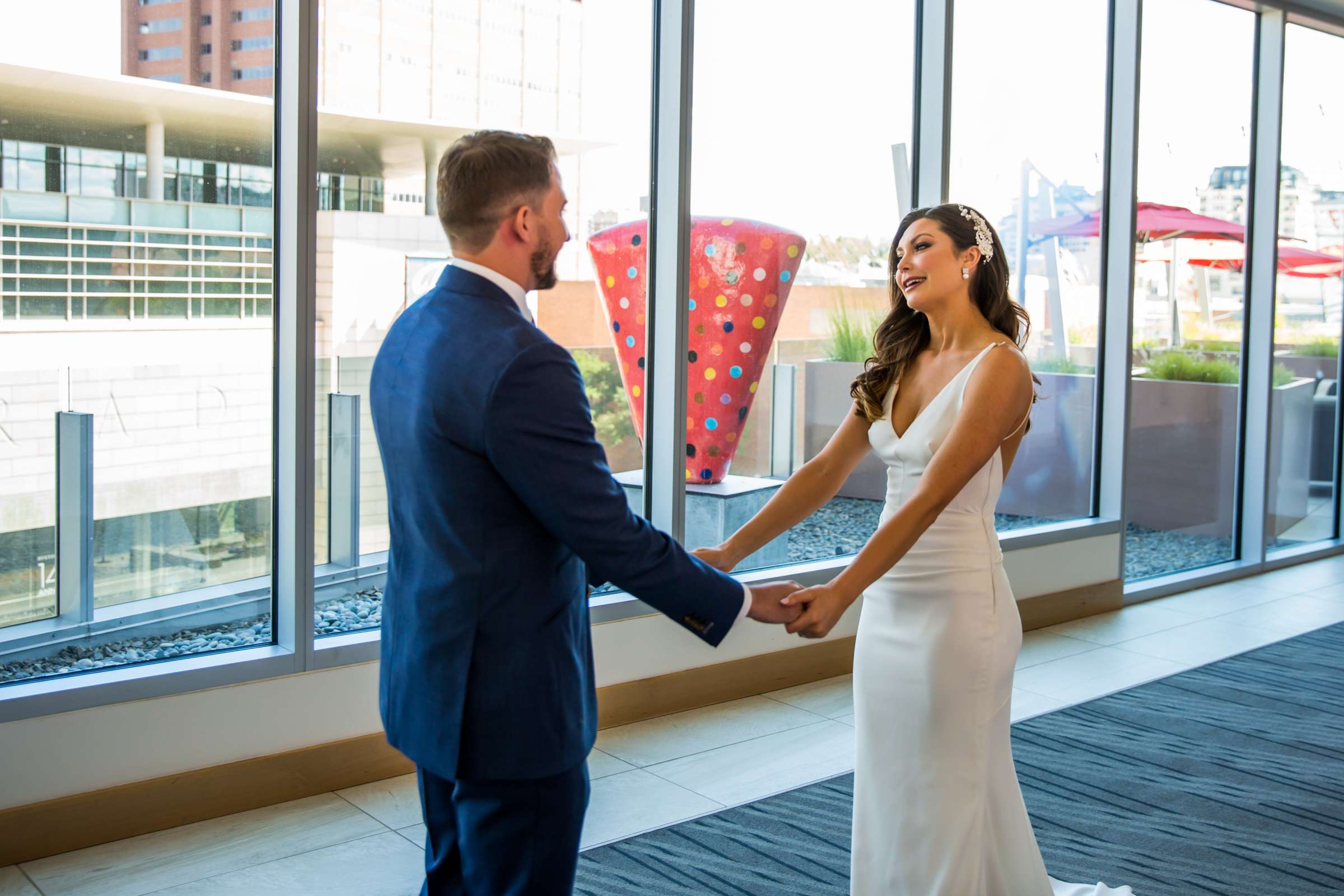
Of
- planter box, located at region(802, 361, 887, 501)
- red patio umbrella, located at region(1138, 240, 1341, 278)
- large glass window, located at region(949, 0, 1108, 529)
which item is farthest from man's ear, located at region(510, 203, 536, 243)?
red patio umbrella, located at region(1138, 240, 1341, 278)

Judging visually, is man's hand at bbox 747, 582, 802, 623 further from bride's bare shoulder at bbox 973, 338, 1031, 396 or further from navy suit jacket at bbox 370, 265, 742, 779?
bride's bare shoulder at bbox 973, 338, 1031, 396

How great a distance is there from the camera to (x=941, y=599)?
229 cm

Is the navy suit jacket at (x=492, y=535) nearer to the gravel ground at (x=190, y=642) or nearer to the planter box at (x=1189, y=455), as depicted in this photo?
the gravel ground at (x=190, y=642)

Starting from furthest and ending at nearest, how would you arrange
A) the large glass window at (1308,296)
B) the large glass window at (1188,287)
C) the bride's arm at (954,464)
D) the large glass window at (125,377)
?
the large glass window at (1308,296)
the large glass window at (1188,287)
the large glass window at (125,377)
the bride's arm at (954,464)

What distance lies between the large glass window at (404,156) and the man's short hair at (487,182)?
1774 millimetres

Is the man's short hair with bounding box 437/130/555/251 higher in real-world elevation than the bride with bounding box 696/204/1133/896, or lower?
higher

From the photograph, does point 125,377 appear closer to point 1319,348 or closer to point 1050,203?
point 1050,203

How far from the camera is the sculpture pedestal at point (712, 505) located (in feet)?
14.0

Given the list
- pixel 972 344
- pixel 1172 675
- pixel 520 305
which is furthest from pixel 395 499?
pixel 1172 675

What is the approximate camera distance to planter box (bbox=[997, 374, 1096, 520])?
5.64 metres

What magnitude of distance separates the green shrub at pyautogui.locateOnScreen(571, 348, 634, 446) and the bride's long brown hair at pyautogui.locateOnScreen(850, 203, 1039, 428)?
1691mm

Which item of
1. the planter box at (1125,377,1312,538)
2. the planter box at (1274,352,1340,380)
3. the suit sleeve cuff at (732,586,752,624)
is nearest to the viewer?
the suit sleeve cuff at (732,586,752,624)

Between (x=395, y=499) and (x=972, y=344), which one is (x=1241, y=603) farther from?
(x=395, y=499)

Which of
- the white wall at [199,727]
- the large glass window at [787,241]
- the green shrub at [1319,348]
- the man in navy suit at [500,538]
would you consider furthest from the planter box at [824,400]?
the green shrub at [1319,348]
